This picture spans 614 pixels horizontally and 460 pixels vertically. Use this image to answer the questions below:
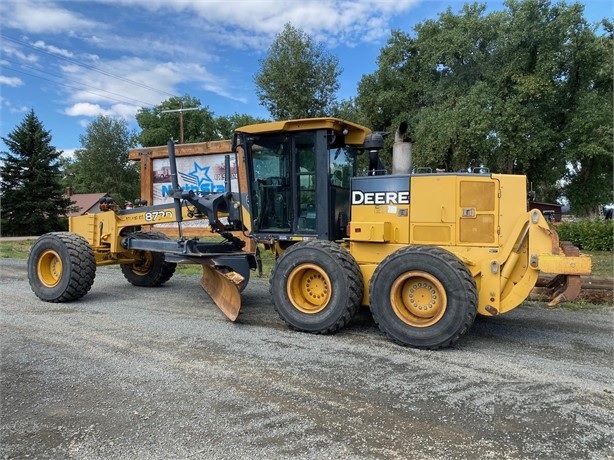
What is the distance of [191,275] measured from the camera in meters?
11.0

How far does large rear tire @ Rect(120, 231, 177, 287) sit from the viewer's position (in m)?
9.20

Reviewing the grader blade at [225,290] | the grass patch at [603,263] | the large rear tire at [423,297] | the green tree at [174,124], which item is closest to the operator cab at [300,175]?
the grader blade at [225,290]

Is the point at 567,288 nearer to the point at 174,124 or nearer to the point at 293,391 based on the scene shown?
the point at 293,391

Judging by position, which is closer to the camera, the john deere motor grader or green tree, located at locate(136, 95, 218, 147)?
the john deere motor grader

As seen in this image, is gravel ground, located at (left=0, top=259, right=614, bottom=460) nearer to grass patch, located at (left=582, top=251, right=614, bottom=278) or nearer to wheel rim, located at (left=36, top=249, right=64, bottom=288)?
wheel rim, located at (left=36, top=249, right=64, bottom=288)

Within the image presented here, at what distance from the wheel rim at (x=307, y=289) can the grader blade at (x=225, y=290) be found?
814 mm

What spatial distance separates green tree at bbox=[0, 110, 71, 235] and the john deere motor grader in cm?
2682

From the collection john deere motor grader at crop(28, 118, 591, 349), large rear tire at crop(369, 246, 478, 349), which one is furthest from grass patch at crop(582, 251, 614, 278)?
large rear tire at crop(369, 246, 478, 349)

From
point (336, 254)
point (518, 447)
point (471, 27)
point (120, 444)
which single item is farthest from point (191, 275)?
point (471, 27)

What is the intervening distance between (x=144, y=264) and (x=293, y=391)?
239 inches

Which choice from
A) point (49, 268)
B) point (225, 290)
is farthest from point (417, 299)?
point (49, 268)

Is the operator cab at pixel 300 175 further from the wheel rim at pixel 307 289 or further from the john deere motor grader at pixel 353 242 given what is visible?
the wheel rim at pixel 307 289

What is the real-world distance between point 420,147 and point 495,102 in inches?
142

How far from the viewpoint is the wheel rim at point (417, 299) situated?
5.35 m
